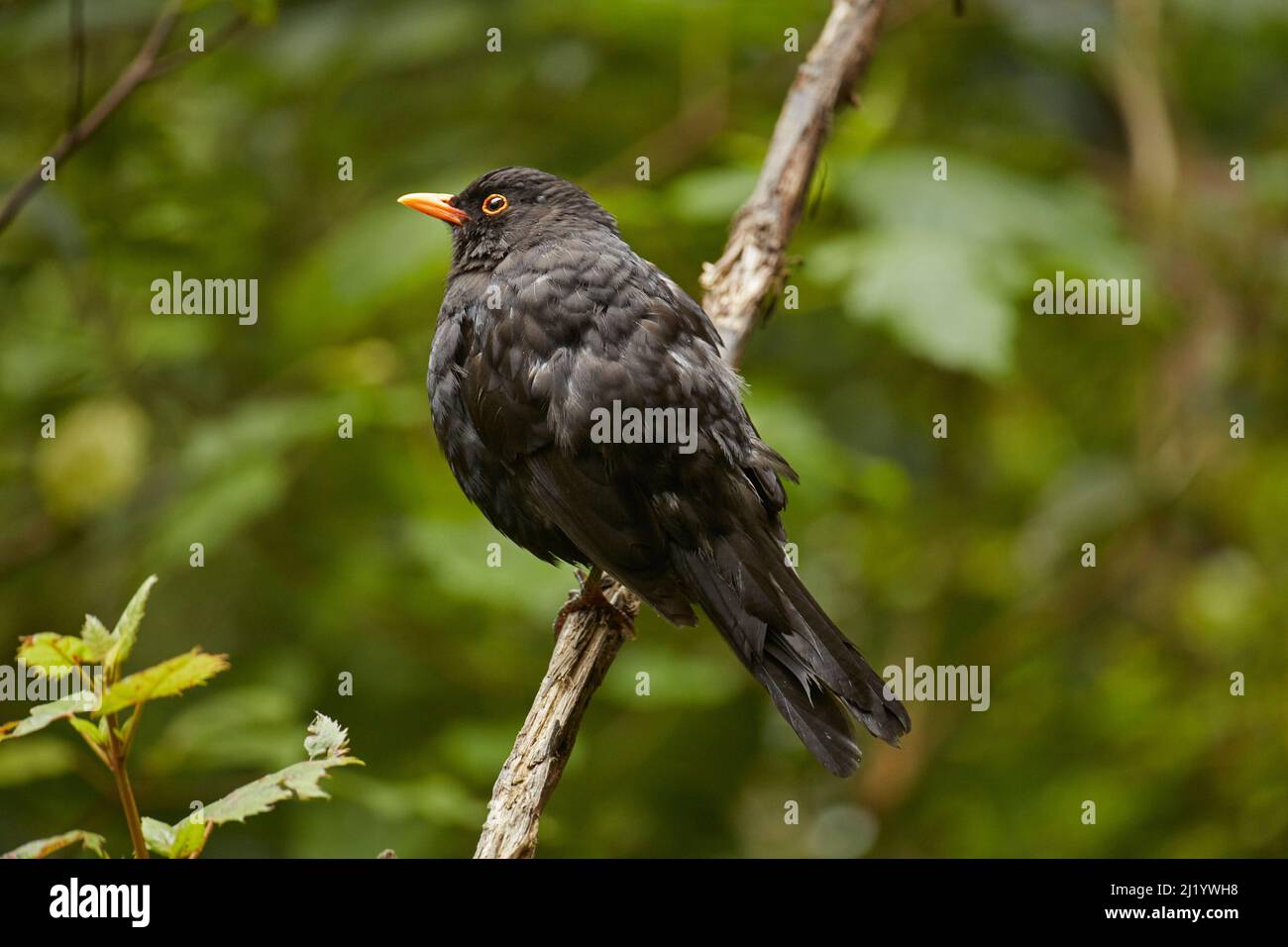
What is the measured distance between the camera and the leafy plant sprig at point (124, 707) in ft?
6.25

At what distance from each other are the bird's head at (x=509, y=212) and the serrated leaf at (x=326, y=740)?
2.17 m

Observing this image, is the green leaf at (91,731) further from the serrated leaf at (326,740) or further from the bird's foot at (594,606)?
the bird's foot at (594,606)

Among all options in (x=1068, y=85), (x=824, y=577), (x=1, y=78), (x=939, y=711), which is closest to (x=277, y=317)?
(x=1, y=78)

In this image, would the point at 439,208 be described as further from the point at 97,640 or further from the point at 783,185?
the point at 97,640

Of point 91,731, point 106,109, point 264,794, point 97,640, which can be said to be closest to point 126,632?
point 97,640

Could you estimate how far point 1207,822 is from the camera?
16.6 feet

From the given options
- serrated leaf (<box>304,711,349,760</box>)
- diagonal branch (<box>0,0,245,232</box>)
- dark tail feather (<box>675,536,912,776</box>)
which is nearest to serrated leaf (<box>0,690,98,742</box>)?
serrated leaf (<box>304,711,349,760</box>)

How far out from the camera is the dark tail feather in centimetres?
295

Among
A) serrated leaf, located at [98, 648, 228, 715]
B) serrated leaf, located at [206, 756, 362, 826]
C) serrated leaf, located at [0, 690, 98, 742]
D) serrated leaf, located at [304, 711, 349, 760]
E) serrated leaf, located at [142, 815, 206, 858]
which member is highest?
serrated leaf, located at [98, 648, 228, 715]

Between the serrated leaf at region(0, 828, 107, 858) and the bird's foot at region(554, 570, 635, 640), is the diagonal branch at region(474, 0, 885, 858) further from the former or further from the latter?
the serrated leaf at region(0, 828, 107, 858)

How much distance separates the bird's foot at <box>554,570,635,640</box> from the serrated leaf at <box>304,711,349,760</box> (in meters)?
1.27

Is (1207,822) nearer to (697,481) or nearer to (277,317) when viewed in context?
(697,481)

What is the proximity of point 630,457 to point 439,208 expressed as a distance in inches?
56.1

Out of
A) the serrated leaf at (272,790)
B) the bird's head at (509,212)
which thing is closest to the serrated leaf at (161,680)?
the serrated leaf at (272,790)
